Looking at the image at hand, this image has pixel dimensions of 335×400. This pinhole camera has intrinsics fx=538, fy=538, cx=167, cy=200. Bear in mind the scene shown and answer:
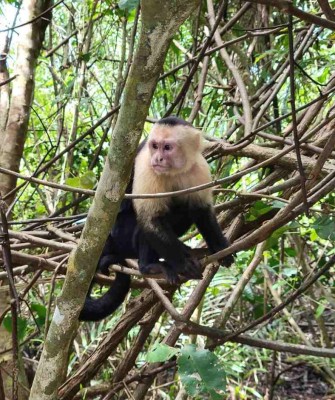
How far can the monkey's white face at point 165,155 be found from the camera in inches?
95.3

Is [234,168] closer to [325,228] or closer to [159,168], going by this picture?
[159,168]

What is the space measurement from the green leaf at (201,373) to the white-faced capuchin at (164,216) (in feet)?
2.37

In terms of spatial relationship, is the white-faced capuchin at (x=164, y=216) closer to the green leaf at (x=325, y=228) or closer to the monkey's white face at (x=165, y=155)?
the monkey's white face at (x=165, y=155)

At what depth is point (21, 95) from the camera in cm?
292

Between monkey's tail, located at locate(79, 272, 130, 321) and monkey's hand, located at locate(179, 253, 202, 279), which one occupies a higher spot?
monkey's hand, located at locate(179, 253, 202, 279)

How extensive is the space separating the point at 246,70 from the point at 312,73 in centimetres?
55

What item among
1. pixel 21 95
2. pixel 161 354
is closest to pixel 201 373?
pixel 161 354

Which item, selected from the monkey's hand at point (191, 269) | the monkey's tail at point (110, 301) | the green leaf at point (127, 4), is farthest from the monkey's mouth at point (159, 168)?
the green leaf at point (127, 4)

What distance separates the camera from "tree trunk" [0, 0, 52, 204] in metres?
2.83

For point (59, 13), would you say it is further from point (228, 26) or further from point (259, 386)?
point (259, 386)

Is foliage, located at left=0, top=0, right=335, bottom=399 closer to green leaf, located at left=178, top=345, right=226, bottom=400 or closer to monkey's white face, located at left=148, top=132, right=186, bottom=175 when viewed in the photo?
green leaf, located at left=178, top=345, right=226, bottom=400

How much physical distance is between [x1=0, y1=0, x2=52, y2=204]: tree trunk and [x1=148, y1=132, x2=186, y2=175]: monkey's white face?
31.4 inches

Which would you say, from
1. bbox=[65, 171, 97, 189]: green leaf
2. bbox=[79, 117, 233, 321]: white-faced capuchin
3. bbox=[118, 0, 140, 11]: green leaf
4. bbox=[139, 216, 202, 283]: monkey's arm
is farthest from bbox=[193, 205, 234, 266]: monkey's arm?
bbox=[118, 0, 140, 11]: green leaf

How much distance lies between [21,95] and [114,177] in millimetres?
1868
